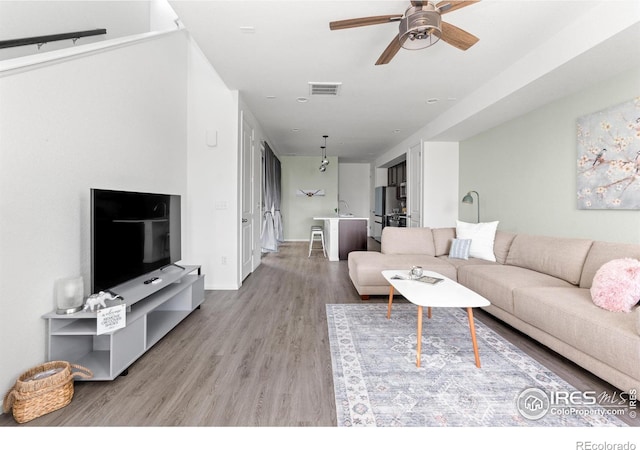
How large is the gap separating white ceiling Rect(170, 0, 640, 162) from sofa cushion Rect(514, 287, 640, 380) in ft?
6.40

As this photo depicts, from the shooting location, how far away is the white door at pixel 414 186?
5.86m

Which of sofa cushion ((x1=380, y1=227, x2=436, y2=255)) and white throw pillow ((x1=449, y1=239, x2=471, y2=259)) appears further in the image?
sofa cushion ((x1=380, y1=227, x2=436, y2=255))

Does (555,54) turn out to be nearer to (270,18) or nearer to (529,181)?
(529,181)

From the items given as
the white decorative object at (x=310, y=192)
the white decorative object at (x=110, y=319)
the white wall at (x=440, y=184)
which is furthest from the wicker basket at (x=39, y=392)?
the white decorative object at (x=310, y=192)

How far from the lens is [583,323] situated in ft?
→ 5.98

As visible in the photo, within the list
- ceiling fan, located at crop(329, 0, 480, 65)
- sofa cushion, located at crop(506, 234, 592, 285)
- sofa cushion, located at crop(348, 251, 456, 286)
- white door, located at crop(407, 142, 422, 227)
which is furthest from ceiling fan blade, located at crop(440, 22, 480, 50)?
white door, located at crop(407, 142, 422, 227)

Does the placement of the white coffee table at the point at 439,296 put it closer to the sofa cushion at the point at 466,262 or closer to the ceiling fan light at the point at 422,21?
the sofa cushion at the point at 466,262

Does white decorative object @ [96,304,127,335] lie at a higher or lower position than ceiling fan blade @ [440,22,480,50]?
lower

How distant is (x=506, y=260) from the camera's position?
3.50 m

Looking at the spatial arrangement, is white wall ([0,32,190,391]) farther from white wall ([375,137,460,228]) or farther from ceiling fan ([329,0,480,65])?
white wall ([375,137,460,228])

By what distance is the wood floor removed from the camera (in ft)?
4.97

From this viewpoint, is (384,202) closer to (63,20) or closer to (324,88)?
(324,88)

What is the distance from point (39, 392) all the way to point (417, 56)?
3.85 m
